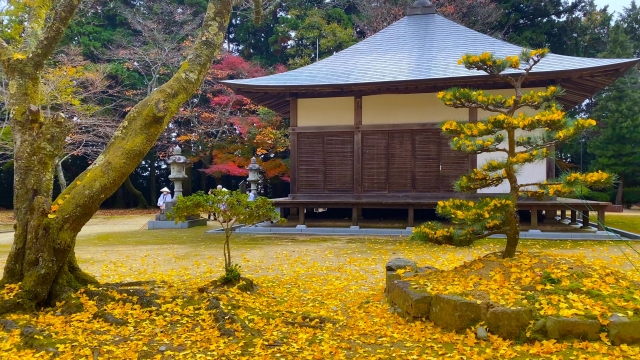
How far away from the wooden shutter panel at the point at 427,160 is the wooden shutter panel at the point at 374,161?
747mm

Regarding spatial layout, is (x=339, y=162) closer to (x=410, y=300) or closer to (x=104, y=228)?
(x=410, y=300)

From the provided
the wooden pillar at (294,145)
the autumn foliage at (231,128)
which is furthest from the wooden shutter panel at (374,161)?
the autumn foliage at (231,128)

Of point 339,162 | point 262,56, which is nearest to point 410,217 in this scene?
point 339,162

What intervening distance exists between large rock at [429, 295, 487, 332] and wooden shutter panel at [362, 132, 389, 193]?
7.70m

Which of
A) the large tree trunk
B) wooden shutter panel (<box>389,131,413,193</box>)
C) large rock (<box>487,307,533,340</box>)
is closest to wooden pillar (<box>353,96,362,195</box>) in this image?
wooden shutter panel (<box>389,131,413,193</box>)

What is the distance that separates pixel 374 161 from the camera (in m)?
11.6

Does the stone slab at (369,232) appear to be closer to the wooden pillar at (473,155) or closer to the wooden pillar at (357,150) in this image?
the wooden pillar at (357,150)

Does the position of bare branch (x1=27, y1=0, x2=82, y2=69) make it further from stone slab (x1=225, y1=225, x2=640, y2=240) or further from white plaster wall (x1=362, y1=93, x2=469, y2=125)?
white plaster wall (x1=362, y1=93, x2=469, y2=125)

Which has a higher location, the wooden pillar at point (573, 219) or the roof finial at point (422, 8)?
the roof finial at point (422, 8)

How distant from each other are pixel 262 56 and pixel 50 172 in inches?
831

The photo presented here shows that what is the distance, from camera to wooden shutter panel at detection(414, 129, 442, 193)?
11266 mm

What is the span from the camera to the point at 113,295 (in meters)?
4.38

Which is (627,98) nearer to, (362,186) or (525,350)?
(362,186)

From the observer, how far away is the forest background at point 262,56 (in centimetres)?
2023
